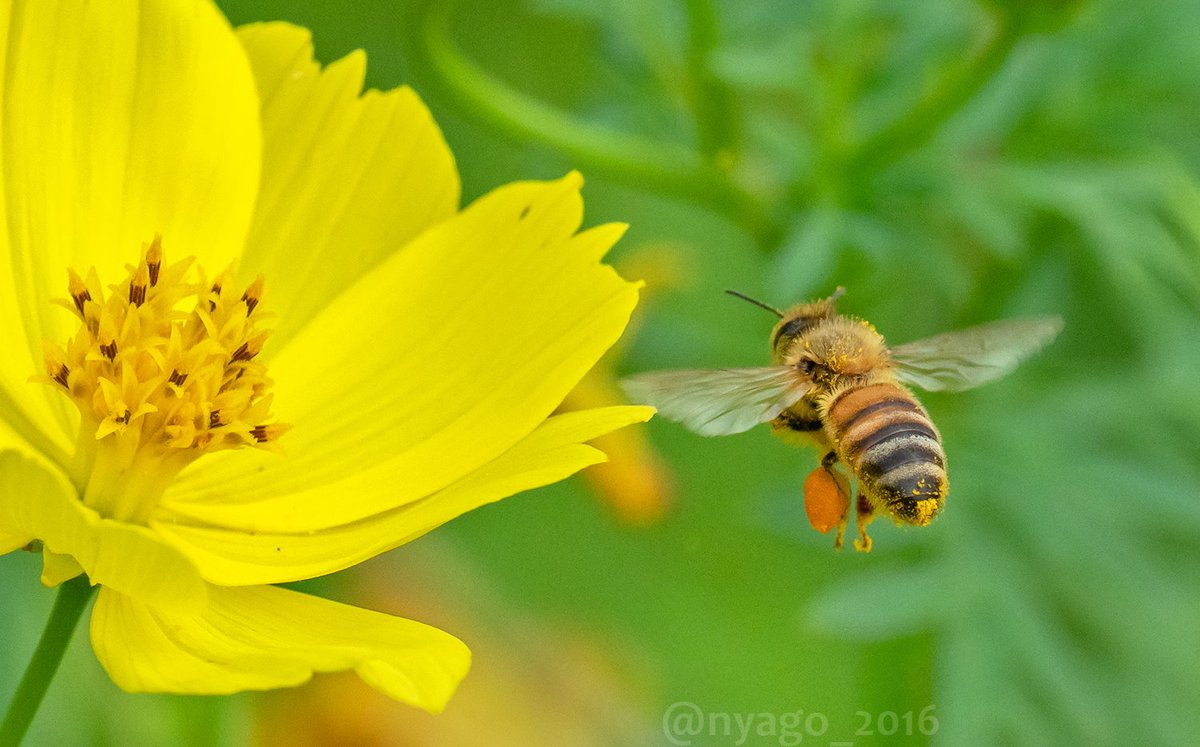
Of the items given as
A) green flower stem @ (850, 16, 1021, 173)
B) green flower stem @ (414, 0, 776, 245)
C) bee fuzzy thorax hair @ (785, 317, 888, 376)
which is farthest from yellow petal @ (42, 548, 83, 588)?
green flower stem @ (850, 16, 1021, 173)

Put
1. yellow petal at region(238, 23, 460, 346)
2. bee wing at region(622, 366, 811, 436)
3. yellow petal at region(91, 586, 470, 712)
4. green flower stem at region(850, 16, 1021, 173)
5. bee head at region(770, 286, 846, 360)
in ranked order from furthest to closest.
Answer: green flower stem at region(850, 16, 1021, 173) → bee head at region(770, 286, 846, 360) → yellow petal at region(238, 23, 460, 346) → bee wing at region(622, 366, 811, 436) → yellow petal at region(91, 586, 470, 712)

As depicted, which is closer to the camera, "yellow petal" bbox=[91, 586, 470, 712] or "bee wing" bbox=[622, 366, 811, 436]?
"yellow petal" bbox=[91, 586, 470, 712]

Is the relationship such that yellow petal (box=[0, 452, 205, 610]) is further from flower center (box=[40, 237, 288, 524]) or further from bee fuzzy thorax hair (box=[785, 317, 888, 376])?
bee fuzzy thorax hair (box=[785, 317, 888, 376])

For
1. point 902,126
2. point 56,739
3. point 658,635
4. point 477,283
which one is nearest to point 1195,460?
point 902,126

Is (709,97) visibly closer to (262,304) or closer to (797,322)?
(797,322)

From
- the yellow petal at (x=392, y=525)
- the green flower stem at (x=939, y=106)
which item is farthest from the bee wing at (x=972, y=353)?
the yellow petal at (x=392, y=525)

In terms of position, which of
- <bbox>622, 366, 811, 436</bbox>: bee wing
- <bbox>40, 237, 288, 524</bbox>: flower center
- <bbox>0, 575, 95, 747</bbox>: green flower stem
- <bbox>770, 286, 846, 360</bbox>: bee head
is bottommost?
<bbox>0, 575, 95, 747</bbox>: green flower stem

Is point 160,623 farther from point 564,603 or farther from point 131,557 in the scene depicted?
point 564,603

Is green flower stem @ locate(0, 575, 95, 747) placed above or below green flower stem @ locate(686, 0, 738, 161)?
below

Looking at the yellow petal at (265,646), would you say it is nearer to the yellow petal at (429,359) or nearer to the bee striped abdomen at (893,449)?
the yellow petal at (429,359)
